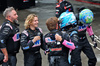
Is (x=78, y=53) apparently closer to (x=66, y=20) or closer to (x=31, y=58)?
(x=66, y=20)

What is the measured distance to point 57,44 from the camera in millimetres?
4266

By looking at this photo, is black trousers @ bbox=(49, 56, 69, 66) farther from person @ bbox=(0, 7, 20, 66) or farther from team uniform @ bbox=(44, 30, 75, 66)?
person @ bbox=(0, 7, 20, 66)

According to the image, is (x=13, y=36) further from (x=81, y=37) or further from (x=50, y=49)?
(x=81, y=37)

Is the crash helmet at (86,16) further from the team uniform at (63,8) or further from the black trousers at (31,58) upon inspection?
the black trousers at (31,58)

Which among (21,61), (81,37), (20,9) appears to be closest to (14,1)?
(20,9)

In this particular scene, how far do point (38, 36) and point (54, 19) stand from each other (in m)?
0.65

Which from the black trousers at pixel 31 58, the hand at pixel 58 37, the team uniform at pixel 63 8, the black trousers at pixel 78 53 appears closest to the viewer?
the hand at pixel 58 37

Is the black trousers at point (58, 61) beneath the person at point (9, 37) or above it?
beneath

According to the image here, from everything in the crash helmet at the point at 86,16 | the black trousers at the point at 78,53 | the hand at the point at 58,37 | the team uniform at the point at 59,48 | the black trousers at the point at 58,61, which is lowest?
the black trousers at the point at 78,53

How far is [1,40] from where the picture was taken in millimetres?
4555

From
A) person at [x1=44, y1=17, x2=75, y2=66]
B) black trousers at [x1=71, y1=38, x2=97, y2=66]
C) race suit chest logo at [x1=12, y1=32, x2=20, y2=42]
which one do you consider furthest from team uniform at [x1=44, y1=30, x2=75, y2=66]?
black trousers at [x1=71, y1=38, x2=97, y2=66]

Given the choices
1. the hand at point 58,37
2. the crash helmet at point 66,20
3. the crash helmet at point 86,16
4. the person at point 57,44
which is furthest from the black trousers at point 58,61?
the crash helmet at point 86,16

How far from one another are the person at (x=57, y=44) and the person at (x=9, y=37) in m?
0.84

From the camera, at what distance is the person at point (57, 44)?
4.19 metres
